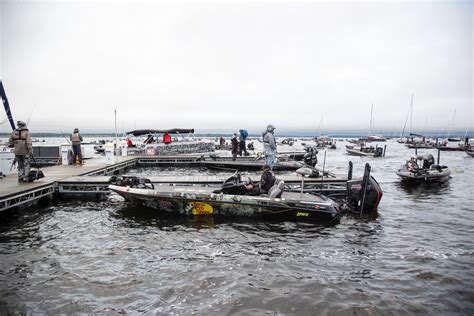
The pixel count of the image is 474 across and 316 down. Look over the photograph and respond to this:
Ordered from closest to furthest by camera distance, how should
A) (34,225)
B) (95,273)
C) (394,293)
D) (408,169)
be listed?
(394,293) < (95,273) < (34,225) < (408,169)

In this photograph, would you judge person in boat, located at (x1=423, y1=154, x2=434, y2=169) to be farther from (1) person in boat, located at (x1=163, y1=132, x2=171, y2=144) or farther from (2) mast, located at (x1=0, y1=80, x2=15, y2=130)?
(2) mast, located at (x1=0, y1=80, x2=15, y2=130)

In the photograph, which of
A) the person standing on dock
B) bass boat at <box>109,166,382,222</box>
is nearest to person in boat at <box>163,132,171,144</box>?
the person standing on dock

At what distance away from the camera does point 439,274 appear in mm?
6176

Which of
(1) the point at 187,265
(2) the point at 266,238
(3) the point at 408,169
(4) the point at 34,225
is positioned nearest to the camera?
(1) the point at 187,265

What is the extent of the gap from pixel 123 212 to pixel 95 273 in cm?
491

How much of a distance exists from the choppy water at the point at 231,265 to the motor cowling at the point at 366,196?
513 mm

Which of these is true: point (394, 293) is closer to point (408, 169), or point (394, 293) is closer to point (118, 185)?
point (118, 185)

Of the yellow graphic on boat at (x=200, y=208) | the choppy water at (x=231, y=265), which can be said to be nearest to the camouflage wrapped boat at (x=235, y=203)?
the yellow graphic on boat at (x=200, y=208)

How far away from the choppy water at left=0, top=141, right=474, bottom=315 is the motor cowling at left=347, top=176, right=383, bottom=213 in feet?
1.68

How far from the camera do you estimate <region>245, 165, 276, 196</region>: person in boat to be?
9461 mm

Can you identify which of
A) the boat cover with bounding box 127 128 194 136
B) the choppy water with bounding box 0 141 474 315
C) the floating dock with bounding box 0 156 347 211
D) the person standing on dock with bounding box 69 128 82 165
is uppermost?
the boat cover with bounding box 127 128 194 136

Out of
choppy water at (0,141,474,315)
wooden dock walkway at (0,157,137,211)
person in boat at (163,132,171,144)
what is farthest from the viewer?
person in boat at (163,132,171,144)

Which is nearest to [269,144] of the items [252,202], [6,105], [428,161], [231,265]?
[252,202]

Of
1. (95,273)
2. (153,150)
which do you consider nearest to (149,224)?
(95,273)
